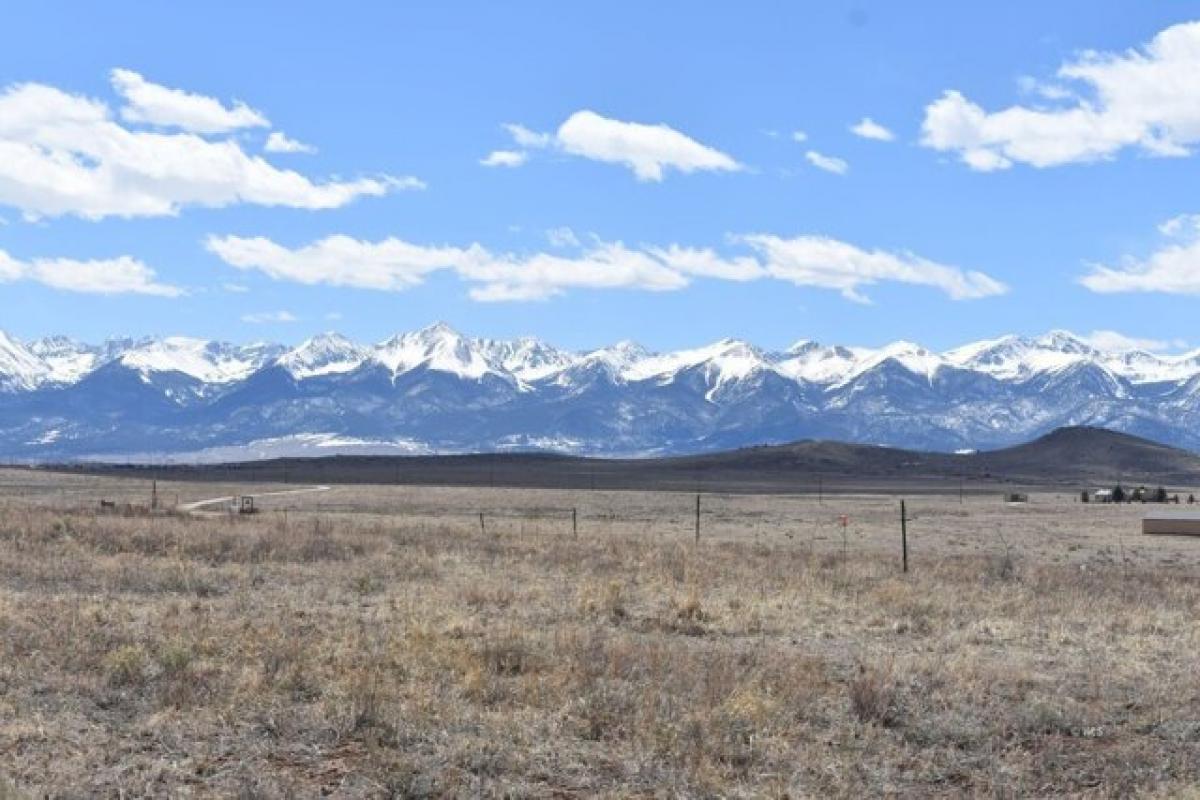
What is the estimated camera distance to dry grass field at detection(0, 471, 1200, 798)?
11430 millimetres

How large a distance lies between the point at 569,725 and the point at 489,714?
874 millimetres

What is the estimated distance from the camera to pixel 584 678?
14.9 metres

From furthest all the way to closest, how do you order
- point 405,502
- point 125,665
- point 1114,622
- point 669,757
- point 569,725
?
point 405,502
point 1114,622
point 125,665
point 569,725
point 669,757

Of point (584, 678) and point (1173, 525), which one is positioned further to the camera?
point (1173, 525)

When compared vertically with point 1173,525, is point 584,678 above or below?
above

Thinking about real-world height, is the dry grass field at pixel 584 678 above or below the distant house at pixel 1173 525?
above

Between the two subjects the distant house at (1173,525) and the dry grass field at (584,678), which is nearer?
the dry grass field at (584,678)

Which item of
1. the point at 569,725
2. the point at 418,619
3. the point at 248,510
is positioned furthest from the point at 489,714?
the point at 248,510

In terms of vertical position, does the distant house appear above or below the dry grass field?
below

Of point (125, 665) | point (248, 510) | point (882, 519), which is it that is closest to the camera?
point (125, 665)

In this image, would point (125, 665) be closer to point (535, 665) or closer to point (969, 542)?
point (535, 665)

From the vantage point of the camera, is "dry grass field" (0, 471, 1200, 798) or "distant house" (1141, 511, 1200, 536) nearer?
"dry grass field" (0, 471, 1200, 798)

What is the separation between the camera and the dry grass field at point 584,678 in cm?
1143

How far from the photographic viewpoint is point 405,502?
82.2m
